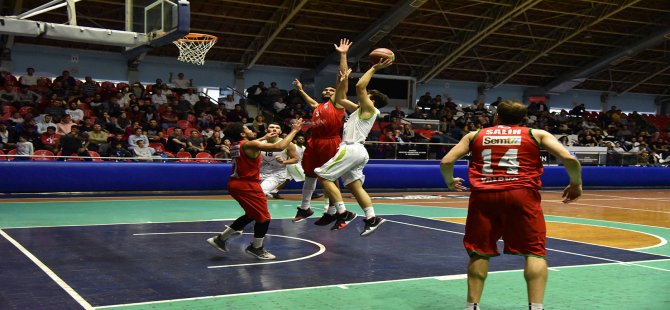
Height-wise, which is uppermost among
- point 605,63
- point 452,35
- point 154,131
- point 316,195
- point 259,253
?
point 452,35

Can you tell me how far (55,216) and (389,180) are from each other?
11641 millimetres

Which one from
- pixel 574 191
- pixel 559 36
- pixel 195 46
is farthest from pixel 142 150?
pixel 559 36

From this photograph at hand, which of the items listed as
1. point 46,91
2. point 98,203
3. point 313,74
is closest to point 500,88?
point 313,74

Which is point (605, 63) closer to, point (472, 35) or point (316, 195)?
point (472, 35)

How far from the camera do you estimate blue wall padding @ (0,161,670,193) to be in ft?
54.4

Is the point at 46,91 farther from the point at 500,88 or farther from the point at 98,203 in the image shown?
the point at 500,88

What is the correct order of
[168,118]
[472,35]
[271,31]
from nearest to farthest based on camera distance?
[168,118]
[271,31]
[472,35]

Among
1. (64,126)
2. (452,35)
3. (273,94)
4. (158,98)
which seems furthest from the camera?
(452,35)

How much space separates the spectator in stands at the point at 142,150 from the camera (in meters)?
19.0

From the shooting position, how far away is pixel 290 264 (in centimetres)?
838

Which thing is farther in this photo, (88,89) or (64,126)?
(88,89)

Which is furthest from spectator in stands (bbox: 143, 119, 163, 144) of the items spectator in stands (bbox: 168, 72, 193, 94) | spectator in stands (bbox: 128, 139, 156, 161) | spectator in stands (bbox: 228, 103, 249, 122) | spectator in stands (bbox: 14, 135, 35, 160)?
spectator in stands (bbox: 168, 72, 193, 94)

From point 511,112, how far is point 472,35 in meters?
28.0

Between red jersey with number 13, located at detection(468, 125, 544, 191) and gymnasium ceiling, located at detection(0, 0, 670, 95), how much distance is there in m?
21.6
